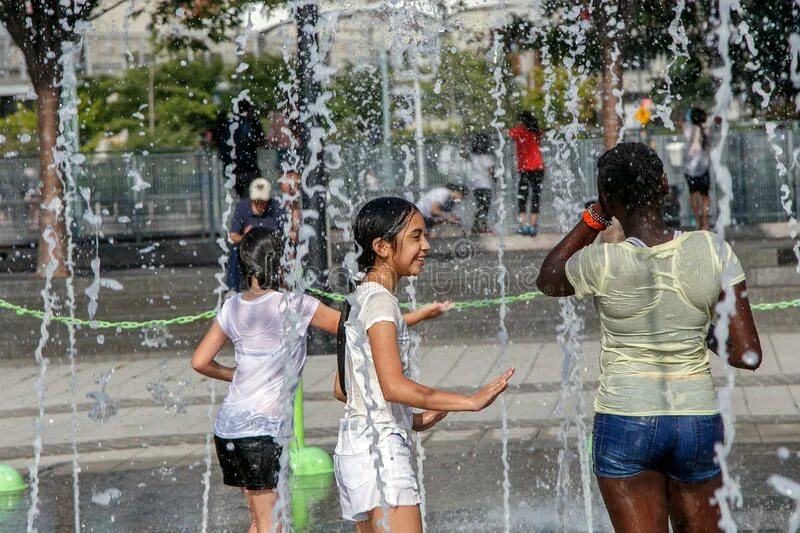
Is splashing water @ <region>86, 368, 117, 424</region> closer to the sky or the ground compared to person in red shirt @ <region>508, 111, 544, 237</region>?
closer to the ground

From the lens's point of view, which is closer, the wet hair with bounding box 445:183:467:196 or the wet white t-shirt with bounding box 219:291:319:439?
the wet white t-shirt with bounding box 219:291:319:439

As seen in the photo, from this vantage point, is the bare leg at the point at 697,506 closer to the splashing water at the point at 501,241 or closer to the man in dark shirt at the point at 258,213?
the splashing water at the point at 501,241

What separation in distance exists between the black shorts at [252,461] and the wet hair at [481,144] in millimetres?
12453

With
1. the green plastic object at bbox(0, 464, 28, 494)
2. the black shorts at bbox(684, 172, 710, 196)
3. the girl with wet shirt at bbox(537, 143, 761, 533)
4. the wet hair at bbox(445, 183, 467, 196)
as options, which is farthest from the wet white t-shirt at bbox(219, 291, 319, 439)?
the black shorts at bbox(684, 172, 710, 196)

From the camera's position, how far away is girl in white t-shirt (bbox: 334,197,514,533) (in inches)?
133

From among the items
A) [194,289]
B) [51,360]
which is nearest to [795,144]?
[194,289]

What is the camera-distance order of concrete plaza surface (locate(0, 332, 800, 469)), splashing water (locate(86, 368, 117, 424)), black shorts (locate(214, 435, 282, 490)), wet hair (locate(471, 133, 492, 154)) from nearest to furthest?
black shorts (locate(214, 435, 282, 490)) < concrete plaza surface (locate(0, 332, 800, 469)) < splashing water (locate(86, 368, 117, 424)) < wet hair (locate(471, 133, 492, 154))

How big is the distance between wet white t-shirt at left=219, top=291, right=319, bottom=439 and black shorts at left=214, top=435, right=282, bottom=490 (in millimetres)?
30

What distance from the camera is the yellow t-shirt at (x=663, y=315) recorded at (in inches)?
133

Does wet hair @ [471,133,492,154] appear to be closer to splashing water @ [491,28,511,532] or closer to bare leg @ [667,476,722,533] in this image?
splashing water @ [491,28,511,532]

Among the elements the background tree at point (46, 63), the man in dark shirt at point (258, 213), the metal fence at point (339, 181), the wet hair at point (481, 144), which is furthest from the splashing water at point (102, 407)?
the wet hair at point (481, 144)

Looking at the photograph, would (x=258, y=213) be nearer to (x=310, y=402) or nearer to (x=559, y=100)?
(x=310, y=402)

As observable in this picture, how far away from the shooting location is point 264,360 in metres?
4.53

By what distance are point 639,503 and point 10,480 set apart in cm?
465
